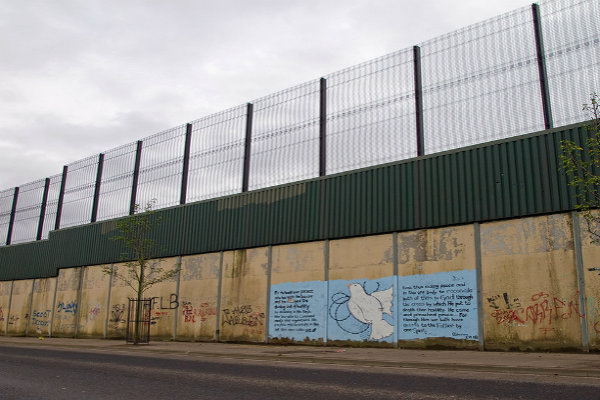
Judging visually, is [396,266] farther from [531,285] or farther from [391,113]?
[391,113]

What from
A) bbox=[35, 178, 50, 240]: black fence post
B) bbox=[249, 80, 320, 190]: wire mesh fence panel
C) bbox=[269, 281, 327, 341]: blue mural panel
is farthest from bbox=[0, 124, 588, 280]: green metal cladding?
bbox=[35, 178, 50, 240]: black fence post

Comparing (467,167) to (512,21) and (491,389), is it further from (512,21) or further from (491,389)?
(491,389)

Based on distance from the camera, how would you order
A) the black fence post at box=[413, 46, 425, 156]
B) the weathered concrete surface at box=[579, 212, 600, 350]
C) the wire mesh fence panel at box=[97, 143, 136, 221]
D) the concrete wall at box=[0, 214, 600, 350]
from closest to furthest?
the weathered concrete surface at box=[579, 212, 600, 350] → the concrete wall at box=[0, 214, 600, 350] → the black fence post at box=[413, 46, 425, 156] → the wire mesh fence panel at box=[97, 143, 136, 221]

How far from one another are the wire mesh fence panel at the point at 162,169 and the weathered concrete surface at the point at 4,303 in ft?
52.4

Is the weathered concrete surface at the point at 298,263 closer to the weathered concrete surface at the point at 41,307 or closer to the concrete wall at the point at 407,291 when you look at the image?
the concrete wall at the point at 407,291

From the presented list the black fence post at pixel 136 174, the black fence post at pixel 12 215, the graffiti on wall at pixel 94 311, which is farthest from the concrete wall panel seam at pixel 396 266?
the black fence post at pixel 12 215

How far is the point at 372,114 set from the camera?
19469 mm

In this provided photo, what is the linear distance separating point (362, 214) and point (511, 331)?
652cm

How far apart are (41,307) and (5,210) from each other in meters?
10.9

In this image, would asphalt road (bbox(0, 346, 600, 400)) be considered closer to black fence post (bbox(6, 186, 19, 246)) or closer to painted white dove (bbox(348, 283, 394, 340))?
painted white dove (bbox(348, 283, 394, 340))

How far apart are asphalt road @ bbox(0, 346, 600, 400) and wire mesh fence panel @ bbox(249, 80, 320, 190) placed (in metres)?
12.0

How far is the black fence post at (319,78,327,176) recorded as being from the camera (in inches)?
810

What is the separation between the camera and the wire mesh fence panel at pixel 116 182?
29.0m


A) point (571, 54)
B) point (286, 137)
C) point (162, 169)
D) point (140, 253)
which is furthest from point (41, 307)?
point (571, 54)
